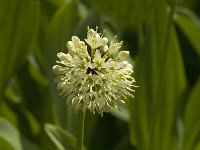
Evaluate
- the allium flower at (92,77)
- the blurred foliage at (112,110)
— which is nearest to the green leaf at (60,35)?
the blurred foliage at (112,110)

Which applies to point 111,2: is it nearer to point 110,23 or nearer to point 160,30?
point 110,23

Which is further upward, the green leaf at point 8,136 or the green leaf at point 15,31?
the green leaf at point 15,31

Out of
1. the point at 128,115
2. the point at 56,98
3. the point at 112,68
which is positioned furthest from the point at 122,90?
the point at 128,115

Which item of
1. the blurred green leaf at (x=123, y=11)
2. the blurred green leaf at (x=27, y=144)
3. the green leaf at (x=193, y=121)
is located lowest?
the green leaf at (x=193, y=121)

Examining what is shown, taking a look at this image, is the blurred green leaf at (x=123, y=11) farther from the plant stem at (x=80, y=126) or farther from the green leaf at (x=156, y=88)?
the plant stem at (x=80, y=126)

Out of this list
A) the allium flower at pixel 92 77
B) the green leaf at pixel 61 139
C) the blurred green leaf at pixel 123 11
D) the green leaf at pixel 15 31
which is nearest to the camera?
the allium flower at pixel 92 77

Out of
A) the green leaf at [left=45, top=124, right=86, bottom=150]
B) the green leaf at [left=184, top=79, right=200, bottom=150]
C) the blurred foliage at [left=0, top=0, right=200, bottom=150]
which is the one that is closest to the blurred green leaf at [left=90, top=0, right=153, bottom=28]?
the blurred foliage at [left=0, top=0, right=200, bottom=150]

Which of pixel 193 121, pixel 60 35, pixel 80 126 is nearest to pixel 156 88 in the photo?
pixel 193 121
